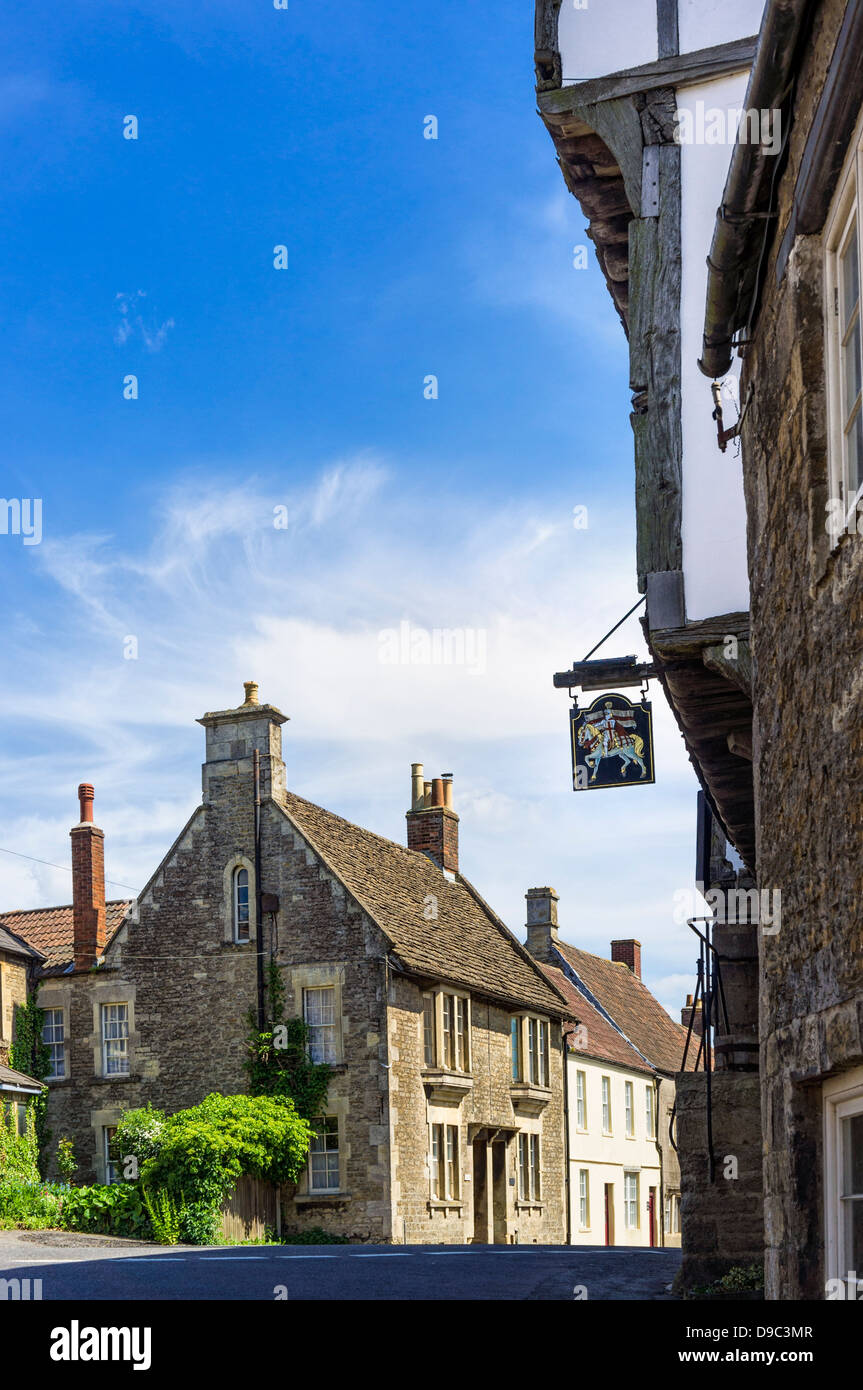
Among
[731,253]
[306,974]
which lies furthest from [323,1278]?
[306,974]

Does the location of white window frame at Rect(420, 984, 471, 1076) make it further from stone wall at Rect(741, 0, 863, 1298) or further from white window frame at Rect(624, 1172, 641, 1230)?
stone wall at Rect(741, 0, 863, 1298)

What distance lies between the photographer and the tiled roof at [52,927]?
32031 mm

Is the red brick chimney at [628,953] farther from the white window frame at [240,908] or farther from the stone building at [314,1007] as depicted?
the white window frame at [240,908]

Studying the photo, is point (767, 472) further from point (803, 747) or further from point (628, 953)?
point (628, 953)

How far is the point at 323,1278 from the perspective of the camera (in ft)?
47.3

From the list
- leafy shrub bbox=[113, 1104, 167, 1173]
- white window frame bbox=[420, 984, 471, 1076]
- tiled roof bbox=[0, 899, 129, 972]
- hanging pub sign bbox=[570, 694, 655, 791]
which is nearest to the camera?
hanging pub sign bbox=[570, 694, 655, 791]

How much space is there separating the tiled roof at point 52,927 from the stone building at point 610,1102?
1059cm

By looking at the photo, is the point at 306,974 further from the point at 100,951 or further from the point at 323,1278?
the point at 323,1278

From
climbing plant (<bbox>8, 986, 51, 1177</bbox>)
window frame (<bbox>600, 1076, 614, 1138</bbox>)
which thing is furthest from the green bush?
window frame (<bbox>600, 1076, 614, 1138</bbox>)

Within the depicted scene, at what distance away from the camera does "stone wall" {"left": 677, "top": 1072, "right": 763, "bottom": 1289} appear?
12.1m

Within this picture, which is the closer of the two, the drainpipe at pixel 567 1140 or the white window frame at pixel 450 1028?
the white window frame at pixel 450 1028

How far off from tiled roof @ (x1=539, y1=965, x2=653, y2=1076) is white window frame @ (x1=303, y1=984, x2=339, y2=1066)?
9.78 m

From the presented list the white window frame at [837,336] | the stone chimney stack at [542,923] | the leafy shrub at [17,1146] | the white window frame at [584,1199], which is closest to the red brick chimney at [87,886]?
the leafy shrub at [17,1146]
